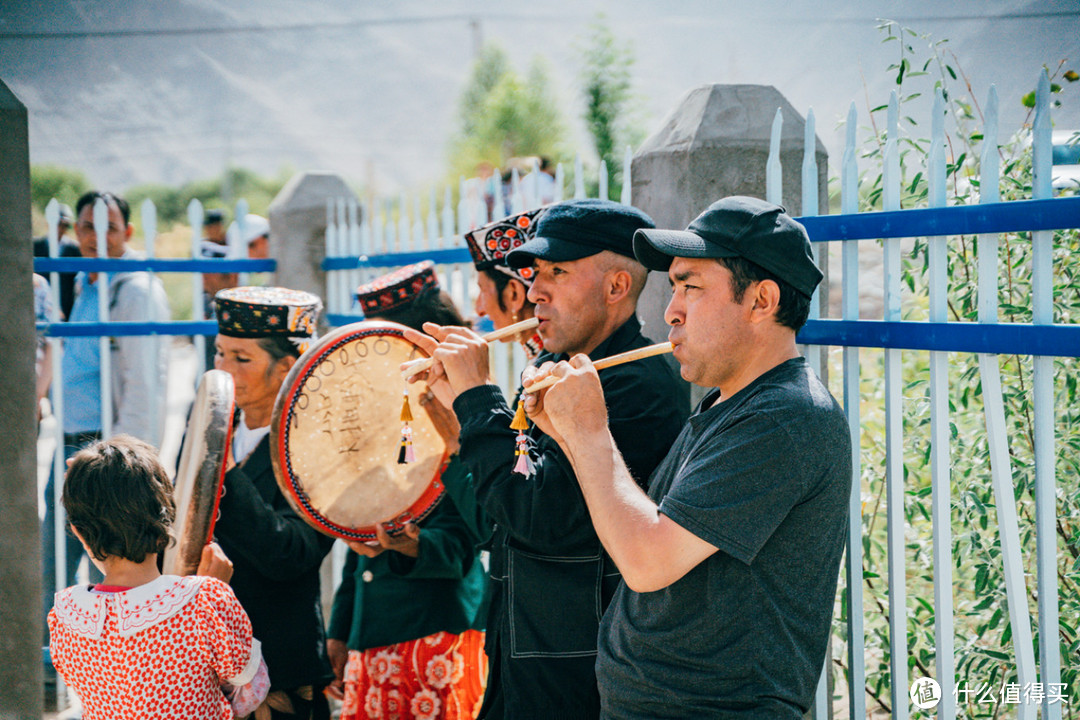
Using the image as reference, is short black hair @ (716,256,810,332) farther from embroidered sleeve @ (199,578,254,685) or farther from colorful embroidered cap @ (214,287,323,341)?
colorful embroidered cap @ (214,287,323,341)

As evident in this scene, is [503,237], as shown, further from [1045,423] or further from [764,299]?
[1045,423]

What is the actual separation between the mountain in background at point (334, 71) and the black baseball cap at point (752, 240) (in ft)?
3.75

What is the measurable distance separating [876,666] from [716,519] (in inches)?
97.0

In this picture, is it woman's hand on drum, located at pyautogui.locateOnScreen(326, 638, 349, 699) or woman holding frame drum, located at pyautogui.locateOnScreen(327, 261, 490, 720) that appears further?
woman's hand on drum, located at pyautogui.locateOnScreen(326, 638, 349, 699)

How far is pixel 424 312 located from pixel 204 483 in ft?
3.46

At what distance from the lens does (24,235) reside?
2004 millimetres

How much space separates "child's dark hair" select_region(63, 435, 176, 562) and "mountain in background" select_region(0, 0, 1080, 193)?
86 cm

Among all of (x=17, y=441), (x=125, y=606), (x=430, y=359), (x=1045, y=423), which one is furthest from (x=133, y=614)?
(x=1045, y=423)

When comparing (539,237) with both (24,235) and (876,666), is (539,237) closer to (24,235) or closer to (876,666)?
(24,235)

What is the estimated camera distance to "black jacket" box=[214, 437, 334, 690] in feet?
9.55

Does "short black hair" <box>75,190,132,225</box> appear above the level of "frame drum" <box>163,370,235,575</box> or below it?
above

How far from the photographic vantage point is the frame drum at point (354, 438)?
2691 millimetres

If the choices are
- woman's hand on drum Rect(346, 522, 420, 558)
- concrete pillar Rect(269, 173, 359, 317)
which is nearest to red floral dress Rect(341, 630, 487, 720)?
woman's hand on drum Rect(346, 522, 420, 558)

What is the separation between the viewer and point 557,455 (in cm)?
216
